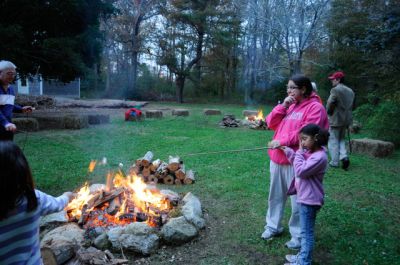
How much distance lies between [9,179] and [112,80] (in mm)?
29339

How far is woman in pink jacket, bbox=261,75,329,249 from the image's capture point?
3.25 m

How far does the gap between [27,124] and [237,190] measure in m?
7.82

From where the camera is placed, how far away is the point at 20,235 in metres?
1.67

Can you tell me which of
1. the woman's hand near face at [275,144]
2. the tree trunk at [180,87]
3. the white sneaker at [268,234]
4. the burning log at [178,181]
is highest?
the tree trunk at [180,87]

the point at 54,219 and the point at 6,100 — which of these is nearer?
the point at 54,219

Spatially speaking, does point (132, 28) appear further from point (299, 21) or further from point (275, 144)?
point (275, 144)

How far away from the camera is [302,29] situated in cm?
1561

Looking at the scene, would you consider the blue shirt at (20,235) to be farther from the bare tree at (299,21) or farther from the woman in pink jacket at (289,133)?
the bare tree at (299,21)

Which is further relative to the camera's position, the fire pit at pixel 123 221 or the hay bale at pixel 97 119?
the hay bale at pixel 97 119

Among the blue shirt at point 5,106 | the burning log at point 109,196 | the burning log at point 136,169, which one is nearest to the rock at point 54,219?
the burning log at point 109,196

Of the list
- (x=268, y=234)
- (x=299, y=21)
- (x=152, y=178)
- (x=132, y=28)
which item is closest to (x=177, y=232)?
(x=268, y=234)

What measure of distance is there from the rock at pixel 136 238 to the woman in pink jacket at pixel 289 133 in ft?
4.26

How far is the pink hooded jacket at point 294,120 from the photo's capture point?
10.5 ft

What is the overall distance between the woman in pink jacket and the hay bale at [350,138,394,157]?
18.4ft
